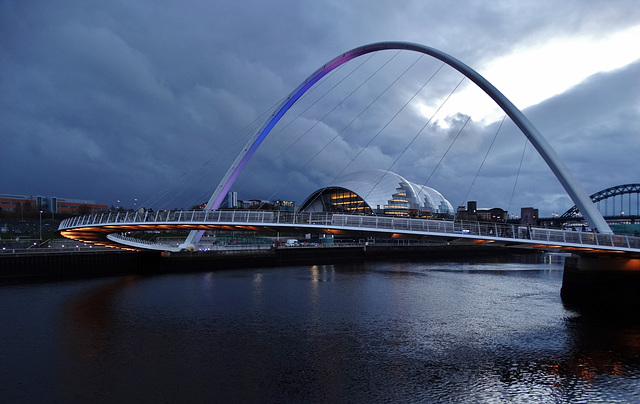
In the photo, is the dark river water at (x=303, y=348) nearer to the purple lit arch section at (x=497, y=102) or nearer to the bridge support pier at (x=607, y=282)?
the bridge support pier at (x=607, y=282)

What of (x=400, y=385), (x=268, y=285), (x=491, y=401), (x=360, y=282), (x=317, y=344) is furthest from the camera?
(x=360, y=282)

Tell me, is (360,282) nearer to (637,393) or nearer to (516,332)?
(516,332)

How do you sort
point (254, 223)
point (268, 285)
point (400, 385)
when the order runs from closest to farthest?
1. point (400, 385)
2. point (254, 223)
3. point (268, 285)

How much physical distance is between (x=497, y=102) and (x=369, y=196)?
6973 cm

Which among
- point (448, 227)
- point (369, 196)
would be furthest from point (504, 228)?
point (369, 196)

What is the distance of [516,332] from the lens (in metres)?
21.6

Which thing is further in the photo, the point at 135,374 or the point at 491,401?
the point at 135,374

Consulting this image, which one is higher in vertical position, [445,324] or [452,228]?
[452,228]

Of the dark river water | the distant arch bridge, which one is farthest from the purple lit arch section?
the dark river water

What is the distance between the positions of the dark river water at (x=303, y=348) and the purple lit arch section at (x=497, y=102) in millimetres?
6809

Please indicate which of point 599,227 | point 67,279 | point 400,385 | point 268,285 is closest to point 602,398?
point 400,385

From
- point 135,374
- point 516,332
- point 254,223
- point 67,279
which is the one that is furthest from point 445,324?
point 67,279

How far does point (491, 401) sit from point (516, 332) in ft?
31.0

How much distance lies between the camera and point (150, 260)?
45.8 m
